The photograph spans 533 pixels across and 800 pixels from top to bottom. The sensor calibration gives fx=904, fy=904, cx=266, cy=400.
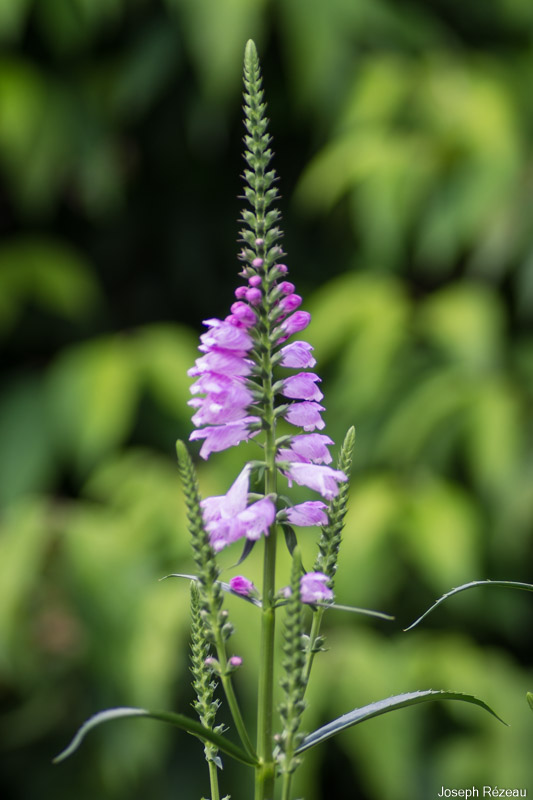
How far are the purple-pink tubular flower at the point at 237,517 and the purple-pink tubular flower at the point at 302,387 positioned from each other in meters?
0.04

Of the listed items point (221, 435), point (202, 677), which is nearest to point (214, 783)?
point (202, 677)

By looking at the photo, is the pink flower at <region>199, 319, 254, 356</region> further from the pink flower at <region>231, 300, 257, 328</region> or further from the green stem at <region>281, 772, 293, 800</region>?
Answer: the green stem at <region>281, 772, 293, 800</region>

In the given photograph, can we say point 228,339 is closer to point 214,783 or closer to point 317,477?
point 317,477

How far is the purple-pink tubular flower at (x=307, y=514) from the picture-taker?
37 cm

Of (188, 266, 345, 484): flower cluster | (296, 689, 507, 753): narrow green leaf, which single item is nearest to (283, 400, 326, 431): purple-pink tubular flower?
(188, 266, 345, 484): flower cluster

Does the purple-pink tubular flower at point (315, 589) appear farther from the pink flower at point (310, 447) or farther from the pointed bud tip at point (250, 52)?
the pointed bud tip at point (250, 52)

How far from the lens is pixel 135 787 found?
1969mm

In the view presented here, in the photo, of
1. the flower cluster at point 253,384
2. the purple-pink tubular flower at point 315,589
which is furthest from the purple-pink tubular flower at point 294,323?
the purple-pink tubular flower at point 315,589

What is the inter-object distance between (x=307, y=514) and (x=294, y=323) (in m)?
0.08

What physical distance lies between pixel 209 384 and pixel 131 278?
91.7 inches

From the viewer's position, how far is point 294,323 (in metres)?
0.39

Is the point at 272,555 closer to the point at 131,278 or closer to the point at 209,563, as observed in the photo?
the point at 209,563

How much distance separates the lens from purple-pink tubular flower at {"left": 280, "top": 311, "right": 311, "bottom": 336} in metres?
0.38

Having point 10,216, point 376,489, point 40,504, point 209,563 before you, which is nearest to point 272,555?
point 209,563
